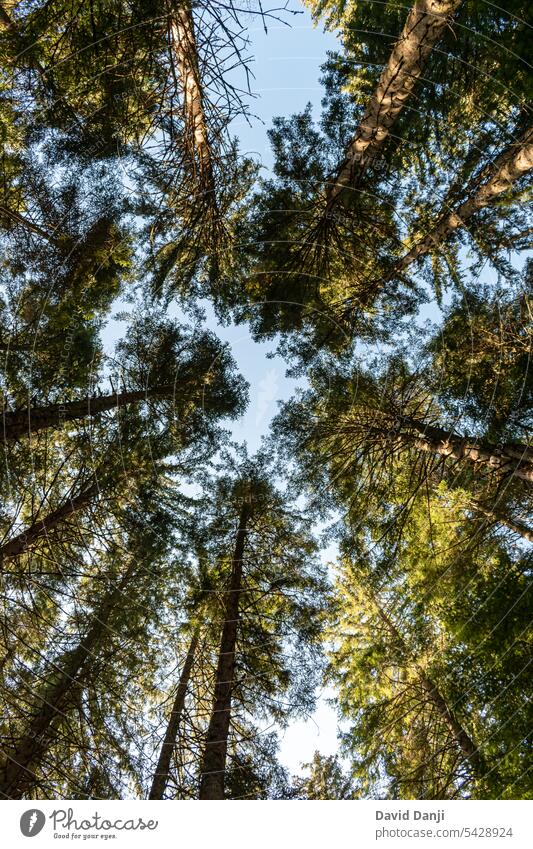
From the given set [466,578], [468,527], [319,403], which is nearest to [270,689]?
[466,578]

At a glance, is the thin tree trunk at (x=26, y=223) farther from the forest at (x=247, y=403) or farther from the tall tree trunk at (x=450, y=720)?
the tall tree trunk at (x=450, y=720)

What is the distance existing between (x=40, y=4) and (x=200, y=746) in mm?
11122

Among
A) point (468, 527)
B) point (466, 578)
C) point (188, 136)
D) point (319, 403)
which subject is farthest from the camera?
point (319, 403)

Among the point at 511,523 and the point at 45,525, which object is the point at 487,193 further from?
the point at 45,525

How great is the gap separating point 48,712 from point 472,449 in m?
7.22

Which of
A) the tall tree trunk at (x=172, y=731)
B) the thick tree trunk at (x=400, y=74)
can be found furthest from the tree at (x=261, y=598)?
the thick tree trunk at (x=400, y=74)

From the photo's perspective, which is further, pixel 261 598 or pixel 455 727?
pixel 261 598

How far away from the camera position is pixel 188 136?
6.68 meters

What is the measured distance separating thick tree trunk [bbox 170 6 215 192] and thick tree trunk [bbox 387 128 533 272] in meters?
3.78

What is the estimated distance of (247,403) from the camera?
995 cm

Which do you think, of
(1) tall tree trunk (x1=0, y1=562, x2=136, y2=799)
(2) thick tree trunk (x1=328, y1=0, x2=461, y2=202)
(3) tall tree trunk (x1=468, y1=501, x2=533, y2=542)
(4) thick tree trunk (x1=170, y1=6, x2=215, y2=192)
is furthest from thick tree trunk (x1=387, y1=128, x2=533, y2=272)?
(1) tall tree trunk (x1=0, y1=562, x2=136, y2=799)

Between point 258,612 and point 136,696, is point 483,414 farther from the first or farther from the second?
point 136,696
